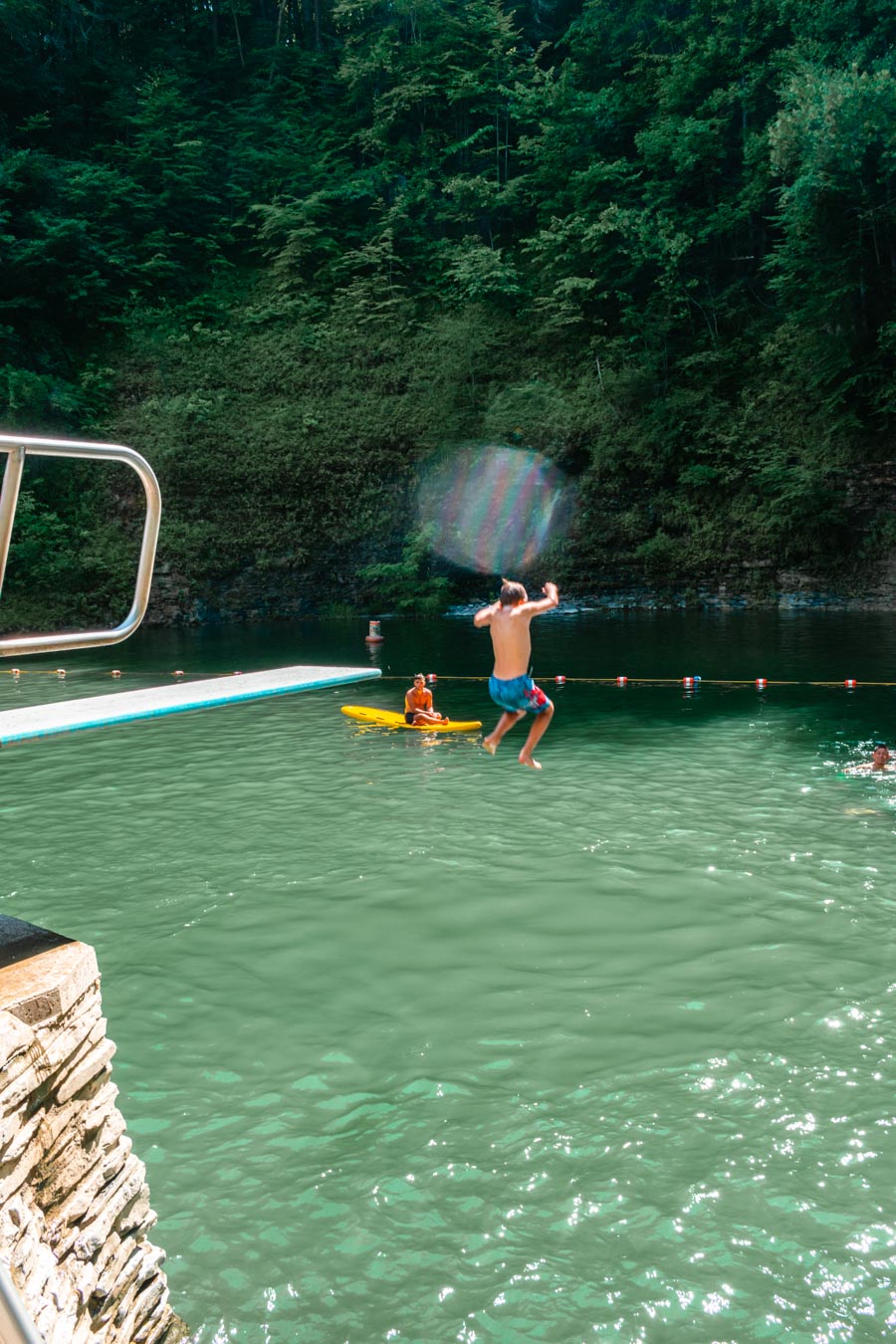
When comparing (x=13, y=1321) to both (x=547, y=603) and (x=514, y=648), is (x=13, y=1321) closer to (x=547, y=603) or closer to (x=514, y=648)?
(x=547, y=603)

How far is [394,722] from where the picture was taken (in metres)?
18.1

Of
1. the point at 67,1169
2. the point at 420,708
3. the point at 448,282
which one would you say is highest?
the point at 448,282

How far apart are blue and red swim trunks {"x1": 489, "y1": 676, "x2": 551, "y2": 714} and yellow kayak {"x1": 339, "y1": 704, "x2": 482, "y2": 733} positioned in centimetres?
985

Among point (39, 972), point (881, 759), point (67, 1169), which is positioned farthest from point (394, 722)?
point (67, 1169)

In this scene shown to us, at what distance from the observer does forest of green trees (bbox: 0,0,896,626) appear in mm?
33375

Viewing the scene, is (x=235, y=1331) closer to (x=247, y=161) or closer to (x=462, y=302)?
(x=462, y=302)

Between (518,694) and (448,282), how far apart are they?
37114 millimetres

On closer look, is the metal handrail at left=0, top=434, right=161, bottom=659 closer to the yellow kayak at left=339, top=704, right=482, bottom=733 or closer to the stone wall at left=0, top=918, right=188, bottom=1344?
the stone wall at left=0, top=918, right=188, bottom=1344

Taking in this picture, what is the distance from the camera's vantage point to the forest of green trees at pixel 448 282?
33375mm

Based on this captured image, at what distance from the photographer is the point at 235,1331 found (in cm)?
447

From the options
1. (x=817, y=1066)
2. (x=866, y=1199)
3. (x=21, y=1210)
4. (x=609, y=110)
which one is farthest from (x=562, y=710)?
(x=609, y=110)

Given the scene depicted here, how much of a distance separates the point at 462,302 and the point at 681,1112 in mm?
38405

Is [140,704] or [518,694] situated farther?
[518,694]

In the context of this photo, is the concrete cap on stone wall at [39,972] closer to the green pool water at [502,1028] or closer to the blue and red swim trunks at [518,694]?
the green pool water at [502,1028]
